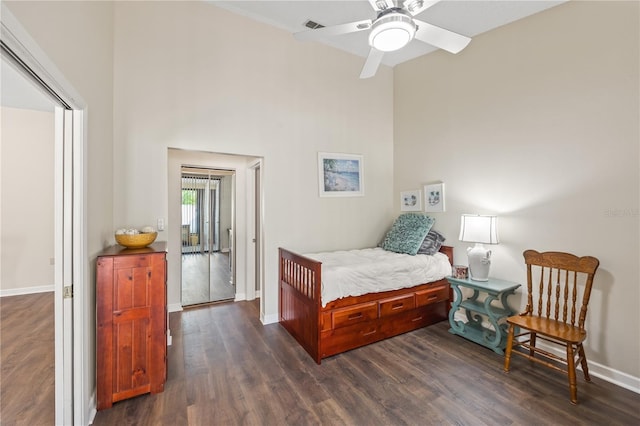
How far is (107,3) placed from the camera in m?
2.38

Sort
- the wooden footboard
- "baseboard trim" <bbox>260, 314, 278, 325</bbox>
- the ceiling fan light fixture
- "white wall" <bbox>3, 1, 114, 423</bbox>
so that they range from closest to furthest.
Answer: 1. "white wall" <bbox>3, 1, 114, 423</bbox>
2. the ceiling fan light fixture
3. the wooden footboard
4. "baseboard trim" <bbox>260, 314, 278, 325</bbox>

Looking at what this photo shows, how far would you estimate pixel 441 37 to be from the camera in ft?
6.68

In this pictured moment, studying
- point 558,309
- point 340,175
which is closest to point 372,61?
point 340,175

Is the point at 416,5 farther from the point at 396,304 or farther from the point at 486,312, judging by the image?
the point at 486,312

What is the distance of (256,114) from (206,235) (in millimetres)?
1922

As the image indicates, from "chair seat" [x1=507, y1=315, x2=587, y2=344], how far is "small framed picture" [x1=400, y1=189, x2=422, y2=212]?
6.26 feet

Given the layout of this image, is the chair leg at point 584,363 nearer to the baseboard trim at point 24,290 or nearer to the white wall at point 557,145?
the white wall at point 557,145

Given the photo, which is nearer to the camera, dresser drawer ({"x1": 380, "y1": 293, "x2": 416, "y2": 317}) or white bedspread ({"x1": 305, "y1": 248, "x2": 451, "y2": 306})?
white bedspread ({"x1": 305, "y1": 248, "x2": 451, "y2": 306})

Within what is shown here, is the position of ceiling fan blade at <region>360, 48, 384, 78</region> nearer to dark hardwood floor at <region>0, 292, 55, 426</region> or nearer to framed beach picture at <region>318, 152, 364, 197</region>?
framed beach picture at <region>318, 152, 364, 197</region>

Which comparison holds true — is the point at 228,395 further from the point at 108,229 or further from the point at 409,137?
the point at 409,137

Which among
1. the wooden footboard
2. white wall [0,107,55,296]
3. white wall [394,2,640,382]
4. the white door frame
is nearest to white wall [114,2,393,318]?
the wooden footboard

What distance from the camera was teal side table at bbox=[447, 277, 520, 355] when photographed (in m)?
2.74

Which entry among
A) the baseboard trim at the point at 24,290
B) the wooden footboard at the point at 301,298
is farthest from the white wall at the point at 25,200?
the wooden footboard at the point at 301,298

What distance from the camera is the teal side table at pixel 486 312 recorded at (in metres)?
2.74
